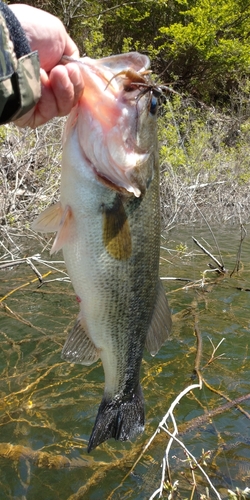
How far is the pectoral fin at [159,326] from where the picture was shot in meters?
2.43

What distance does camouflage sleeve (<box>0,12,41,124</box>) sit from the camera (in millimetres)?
1688

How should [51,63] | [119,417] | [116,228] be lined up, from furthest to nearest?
[119,417], [116,228], [51,63]

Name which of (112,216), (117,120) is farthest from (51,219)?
(117,120)

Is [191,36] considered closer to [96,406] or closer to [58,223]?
[96,406]

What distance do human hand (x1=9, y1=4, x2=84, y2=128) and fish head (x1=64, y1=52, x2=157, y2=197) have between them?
71mm

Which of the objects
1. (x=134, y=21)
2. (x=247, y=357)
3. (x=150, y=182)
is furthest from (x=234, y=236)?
(x=134, y=21)

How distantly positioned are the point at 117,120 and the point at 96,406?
2481mm

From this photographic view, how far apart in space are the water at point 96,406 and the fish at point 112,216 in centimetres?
76

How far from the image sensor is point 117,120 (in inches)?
78.3

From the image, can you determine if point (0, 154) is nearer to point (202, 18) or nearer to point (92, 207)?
point (92, 207)

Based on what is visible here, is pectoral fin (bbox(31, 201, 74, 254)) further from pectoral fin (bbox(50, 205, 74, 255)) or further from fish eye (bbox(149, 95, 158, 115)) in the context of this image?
fish eye (bbox(149, 95, 158, 115))

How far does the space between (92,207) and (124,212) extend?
0.48ft

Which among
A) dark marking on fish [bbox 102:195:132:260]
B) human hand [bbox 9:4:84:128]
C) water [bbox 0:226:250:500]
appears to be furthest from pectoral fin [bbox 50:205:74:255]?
water [bbox 0:226:250:500]

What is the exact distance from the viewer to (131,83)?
1921mm
